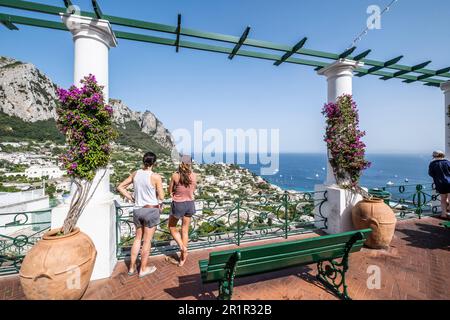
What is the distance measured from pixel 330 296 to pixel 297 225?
9.27 ft

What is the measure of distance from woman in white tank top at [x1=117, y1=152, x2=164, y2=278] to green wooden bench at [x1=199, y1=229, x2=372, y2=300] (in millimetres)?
1209

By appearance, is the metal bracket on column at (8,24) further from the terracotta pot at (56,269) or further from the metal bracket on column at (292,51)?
the metal bracket on column at (292,51)

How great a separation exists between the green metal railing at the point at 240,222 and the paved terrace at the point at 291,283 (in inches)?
22.1

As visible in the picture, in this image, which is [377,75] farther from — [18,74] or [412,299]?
[18,74]

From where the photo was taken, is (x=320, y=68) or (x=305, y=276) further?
(x=320, y=68)

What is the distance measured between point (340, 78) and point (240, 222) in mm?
4278

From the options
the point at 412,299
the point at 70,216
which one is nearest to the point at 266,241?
the point at 412,299

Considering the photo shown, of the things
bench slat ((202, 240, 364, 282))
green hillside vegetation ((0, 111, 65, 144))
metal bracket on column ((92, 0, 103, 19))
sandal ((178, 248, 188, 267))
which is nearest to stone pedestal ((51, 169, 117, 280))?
A: sandal ((178, 248, 188, 267))

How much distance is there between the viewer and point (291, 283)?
10.2ft

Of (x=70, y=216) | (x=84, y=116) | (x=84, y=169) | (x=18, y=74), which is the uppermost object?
(x=18, y=74)

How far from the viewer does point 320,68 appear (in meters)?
5.30

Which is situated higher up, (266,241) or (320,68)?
(320,68)

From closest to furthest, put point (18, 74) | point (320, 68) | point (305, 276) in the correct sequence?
1. point (305, 276)
2. point (320, 68)
3. point (18, 74)

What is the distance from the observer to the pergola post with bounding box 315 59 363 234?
15.6 feet
